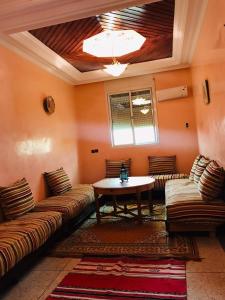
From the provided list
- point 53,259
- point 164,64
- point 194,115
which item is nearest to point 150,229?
point 53,259

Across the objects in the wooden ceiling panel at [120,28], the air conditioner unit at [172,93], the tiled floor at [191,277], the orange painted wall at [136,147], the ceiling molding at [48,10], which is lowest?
the tiled floor at [191,277]

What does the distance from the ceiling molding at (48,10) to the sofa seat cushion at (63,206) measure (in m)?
2.32

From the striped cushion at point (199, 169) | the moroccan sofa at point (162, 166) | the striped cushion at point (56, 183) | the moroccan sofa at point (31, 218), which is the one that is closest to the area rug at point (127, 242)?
the moroccan sofa at point (31, 218)

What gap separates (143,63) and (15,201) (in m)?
3.75

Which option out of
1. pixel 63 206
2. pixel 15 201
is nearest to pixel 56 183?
pixel 63 206

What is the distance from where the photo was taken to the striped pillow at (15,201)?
3.10 meters

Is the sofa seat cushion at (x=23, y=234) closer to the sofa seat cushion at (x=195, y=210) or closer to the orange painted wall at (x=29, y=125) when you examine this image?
the orange painted wall at (x=29, y=125)

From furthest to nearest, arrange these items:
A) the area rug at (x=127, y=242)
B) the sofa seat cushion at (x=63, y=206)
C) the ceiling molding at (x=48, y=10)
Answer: the sofa seat cushion at (x=63, y=206), the area rug at (x=127, y=242), the ceiling molding at (x=48, y=10)

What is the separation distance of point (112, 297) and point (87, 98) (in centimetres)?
480

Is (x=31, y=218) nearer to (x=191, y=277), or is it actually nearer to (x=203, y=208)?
(x=191, y=277)

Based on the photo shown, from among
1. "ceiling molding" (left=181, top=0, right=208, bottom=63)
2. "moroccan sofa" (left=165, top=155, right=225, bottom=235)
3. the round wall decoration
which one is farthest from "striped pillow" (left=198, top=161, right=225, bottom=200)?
the round wall decoration

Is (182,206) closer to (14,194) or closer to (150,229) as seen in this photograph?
(150,229)

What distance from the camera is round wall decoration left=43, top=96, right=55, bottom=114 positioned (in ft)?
15.1

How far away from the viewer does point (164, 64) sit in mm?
5402
